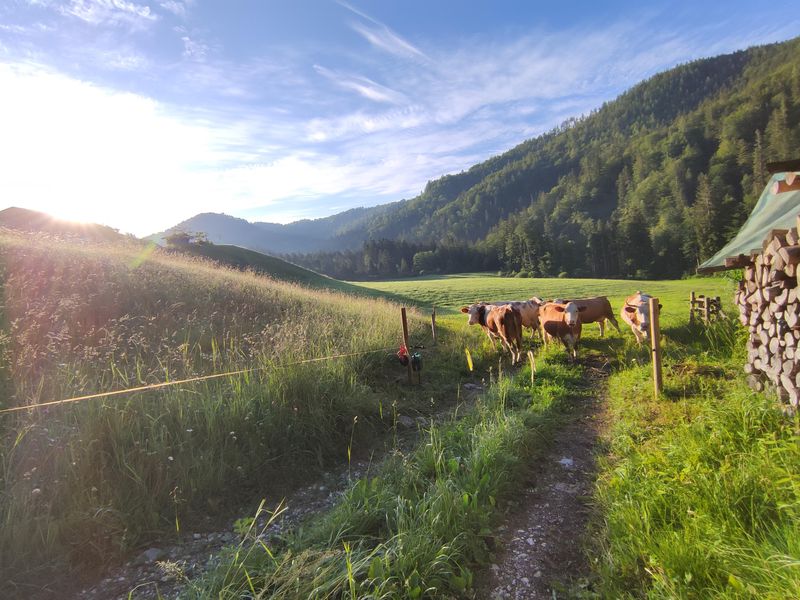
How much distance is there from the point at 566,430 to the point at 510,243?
82267 mm

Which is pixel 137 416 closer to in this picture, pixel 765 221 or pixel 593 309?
pixel 765 221

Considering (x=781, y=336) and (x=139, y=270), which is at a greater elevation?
(x=139, y=270)

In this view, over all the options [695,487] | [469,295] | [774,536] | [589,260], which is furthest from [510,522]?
[589,260]

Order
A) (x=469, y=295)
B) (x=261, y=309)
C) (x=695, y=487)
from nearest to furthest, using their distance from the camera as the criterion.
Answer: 1. (x=695, y=487)
2. (x=261, y=309)
3. (x=469, y=295)

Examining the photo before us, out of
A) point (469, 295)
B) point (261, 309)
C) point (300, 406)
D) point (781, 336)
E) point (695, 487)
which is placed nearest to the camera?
point (695, 487)

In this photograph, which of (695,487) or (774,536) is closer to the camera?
(774,536)

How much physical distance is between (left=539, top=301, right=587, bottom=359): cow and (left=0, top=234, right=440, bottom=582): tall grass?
4.94m

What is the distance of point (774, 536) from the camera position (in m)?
2.51

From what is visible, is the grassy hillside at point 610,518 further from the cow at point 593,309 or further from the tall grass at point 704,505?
the cow at point 593,309

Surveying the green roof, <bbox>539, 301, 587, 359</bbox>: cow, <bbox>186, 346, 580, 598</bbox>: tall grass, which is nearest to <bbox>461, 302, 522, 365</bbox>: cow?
<bbox>539, 301, 587, 359</bbox>: cow

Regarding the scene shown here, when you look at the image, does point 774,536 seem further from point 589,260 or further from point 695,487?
point 589,260

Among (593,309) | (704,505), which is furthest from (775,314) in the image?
(593,309)

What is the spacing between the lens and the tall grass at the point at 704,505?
2.45m

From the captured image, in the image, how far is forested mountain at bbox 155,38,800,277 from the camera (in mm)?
64513
